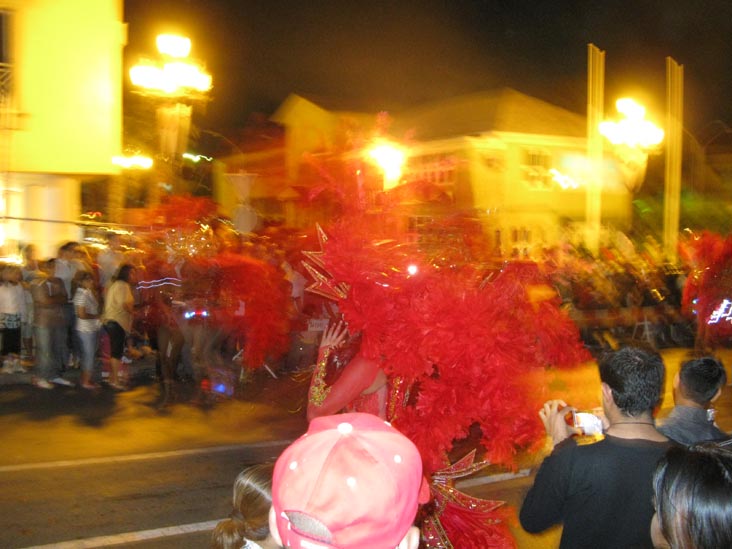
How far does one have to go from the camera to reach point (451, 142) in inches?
891

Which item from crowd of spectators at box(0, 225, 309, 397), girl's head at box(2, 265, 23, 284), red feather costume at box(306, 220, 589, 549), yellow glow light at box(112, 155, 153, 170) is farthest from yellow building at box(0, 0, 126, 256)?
red feather costume at box(306, 220, 589, 549)

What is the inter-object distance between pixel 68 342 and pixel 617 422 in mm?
9504

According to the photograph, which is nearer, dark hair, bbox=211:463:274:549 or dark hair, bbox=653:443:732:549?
dark hair, bbox=653:443:732:549

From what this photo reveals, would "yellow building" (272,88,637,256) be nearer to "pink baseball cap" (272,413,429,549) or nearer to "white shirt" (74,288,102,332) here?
"white shirt" (74,288,102,332)

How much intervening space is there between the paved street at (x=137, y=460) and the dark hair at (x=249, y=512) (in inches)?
90.1

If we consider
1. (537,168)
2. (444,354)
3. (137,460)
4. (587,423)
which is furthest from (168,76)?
(587,423)

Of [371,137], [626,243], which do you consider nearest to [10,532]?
[371,137]

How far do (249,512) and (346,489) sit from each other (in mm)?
812

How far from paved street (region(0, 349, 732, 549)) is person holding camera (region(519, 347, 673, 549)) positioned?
5.22 feet

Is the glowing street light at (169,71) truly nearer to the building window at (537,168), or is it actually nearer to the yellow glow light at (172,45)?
the yellow glow light at (172,45)

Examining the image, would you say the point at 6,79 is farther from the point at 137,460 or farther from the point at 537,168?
the point at 537,168

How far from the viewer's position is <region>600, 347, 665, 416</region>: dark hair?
266cm

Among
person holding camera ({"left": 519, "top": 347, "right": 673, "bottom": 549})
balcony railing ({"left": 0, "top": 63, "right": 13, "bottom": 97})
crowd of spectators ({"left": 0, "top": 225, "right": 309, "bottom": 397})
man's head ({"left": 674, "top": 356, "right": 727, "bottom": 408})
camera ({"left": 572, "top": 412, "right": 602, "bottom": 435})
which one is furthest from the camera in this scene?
balcony railing ({"left": 0, "top": 63, "right": 13, "bottom": 97})

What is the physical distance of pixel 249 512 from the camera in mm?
2402
